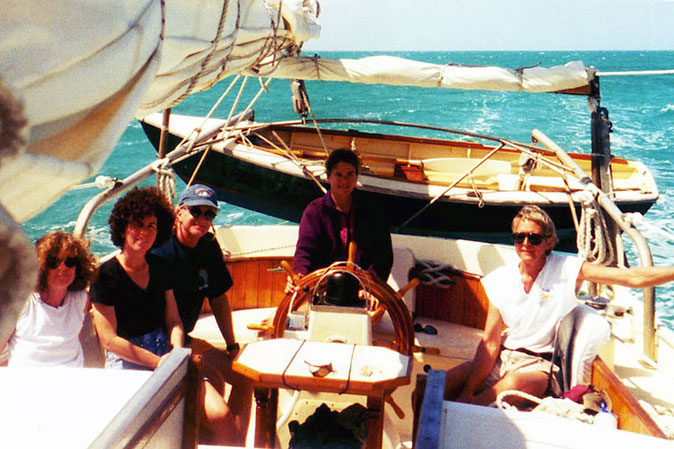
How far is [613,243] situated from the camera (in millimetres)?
4008

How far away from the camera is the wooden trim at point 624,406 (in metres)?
1.75

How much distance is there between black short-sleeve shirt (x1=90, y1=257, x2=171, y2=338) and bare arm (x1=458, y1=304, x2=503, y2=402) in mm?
1183

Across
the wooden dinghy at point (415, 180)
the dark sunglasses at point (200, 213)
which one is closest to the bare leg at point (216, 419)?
the dark sunglasses at point (200, 213)

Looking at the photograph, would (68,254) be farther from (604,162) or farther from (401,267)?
(604,162)

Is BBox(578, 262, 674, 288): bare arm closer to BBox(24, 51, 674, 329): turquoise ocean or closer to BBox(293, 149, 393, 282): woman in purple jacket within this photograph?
BBox(293, 149, 393, 282): woman in purple jacket

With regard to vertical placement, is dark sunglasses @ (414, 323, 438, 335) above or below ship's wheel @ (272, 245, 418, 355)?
below

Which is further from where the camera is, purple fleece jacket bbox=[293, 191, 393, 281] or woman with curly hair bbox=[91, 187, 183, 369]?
purple fleece jacket bbox=[293, 191, 393, 281]

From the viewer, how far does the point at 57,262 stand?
2098 mm

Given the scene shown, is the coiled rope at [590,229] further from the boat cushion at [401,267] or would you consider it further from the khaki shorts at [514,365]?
the khaki shorts at [514,365]

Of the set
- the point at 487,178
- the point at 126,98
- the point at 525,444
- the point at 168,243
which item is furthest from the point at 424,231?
the point at 126,98

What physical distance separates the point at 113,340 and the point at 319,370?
745 mm

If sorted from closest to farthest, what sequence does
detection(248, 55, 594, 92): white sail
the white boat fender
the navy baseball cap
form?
the white boat fender < the navy baseball cap < detection(248, 55, 594, 92): white sail

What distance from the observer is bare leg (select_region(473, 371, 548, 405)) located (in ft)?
7.25

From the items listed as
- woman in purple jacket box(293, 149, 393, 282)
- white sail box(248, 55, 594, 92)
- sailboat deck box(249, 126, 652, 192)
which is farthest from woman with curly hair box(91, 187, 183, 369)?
sailboat deck box(249, 126, 652, 192)
